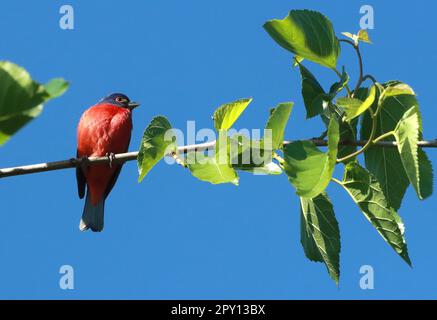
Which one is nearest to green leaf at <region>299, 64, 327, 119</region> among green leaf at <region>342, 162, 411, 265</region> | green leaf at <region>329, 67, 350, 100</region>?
green leaf at <region>329, 67, 350, 100</region>

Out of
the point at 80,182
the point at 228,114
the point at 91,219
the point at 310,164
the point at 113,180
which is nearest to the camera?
the point at 310,164

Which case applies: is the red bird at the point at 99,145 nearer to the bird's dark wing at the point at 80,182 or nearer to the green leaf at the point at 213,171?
the bird's dark wing at the point at 80,182

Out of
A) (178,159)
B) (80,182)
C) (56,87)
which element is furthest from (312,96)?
(80,182)

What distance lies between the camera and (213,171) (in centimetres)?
217

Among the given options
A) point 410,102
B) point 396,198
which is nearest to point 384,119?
point 410,102

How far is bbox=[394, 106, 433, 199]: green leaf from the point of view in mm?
2039

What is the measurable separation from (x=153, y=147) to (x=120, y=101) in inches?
223

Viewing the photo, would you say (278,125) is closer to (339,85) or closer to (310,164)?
(310,164)

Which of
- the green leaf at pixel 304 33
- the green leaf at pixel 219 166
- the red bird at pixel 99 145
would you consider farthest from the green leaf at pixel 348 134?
the red bird at pixel 99 145

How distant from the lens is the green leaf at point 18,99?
34.1 inches

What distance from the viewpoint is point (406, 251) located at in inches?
93.7

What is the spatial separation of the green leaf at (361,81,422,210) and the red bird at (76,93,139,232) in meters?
4.26

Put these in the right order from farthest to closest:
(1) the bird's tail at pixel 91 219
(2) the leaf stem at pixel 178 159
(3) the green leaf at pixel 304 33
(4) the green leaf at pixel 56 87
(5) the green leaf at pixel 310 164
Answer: (1) the bird's tail at pixel 91 219, (3) the green leaf at pixel 304 33, (2) the leaf stem at pixel 178 159, (5) the green leaf at pixel 310 164, (4) the green leaf at pixel 56 87

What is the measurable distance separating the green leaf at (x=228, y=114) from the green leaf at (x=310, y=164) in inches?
11.6
